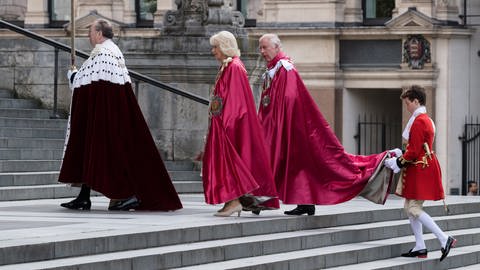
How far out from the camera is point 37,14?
46625 mm

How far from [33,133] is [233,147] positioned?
4573mm

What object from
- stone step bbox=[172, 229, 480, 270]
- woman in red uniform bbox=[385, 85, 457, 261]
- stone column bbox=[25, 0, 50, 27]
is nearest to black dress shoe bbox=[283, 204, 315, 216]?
stone step bbox=[172, 229, 480, 270]

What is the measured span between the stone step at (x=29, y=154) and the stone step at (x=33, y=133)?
1.71 feet

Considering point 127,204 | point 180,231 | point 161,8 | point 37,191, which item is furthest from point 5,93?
point 161,8

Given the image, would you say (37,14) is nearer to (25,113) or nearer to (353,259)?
(25,113)

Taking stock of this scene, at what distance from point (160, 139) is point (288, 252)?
211 inches

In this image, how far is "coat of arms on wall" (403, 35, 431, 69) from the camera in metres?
43.1

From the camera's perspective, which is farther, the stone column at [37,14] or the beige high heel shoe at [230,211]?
the stone column at [37,14]

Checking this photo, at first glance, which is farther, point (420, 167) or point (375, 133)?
point (375, 133)

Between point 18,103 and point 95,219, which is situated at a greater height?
point 18,103

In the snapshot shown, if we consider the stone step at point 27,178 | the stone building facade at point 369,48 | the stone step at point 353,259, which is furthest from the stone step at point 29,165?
the stone building facade at point 369,48

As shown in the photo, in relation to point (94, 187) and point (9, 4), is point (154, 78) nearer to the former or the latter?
point (94, 187)

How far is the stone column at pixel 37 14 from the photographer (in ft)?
152

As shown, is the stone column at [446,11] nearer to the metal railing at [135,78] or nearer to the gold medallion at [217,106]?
the metal railing at [135,78]
